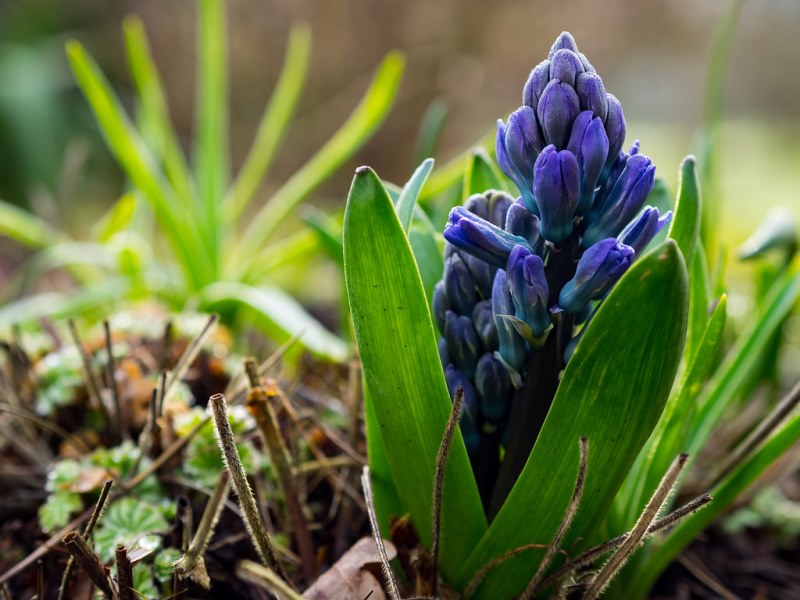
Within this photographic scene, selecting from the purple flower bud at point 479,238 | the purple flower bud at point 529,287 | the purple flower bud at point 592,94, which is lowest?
the purple flower bud at point 529,287

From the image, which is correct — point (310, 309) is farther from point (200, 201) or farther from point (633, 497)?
point (633, 497)

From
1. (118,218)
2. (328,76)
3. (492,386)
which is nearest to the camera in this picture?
(492,386)

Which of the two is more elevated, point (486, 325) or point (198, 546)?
point (486, 325)

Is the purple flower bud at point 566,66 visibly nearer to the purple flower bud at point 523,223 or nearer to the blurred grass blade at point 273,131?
the purple flower bud at point 523,223

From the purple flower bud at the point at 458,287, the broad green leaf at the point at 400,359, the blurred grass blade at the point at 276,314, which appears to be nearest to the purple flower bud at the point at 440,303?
the purple flower bud at the point at 458,287

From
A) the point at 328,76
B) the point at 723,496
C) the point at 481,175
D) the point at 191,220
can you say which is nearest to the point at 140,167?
the point at 191,220

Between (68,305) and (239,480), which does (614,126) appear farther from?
(68,305)

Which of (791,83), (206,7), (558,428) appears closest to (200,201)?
(206,7)
